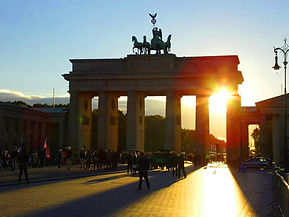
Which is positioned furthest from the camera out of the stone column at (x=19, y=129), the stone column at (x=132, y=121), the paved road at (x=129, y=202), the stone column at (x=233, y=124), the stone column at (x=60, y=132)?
the stone column at (x=60, y=132)

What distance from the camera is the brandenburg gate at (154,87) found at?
7519 cm

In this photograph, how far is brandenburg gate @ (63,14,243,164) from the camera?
75188mm

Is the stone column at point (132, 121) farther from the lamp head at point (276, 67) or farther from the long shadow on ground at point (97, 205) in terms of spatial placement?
the long shadow on ground at point (97, 205)

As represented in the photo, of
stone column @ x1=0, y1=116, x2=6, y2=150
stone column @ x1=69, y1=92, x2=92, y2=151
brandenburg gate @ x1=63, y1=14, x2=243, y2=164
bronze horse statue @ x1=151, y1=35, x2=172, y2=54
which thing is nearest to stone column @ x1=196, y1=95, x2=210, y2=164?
brandenburg gate @ x1=63, y1=14, x2=243, y2=164

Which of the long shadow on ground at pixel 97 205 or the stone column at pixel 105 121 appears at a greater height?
the stone column at pixel 105 121

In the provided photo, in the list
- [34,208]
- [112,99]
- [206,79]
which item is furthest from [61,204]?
[112,99]

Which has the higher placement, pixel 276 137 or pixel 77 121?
pixel 77 121

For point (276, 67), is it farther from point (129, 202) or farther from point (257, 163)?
point (129, 202)

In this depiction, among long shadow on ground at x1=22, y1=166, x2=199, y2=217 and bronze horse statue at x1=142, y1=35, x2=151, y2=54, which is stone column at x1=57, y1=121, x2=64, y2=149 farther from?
long shadow on ground at x1=22, y1=166, x2=199, y2=217

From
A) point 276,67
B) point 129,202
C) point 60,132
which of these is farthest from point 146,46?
point 129,202

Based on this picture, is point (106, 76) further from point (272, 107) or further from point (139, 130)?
point (272, 107)

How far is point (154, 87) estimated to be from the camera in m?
76.6

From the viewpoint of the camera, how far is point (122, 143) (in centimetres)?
11075

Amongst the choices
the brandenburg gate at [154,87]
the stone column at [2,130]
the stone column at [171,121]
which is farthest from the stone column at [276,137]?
the stone column at [2,130]
